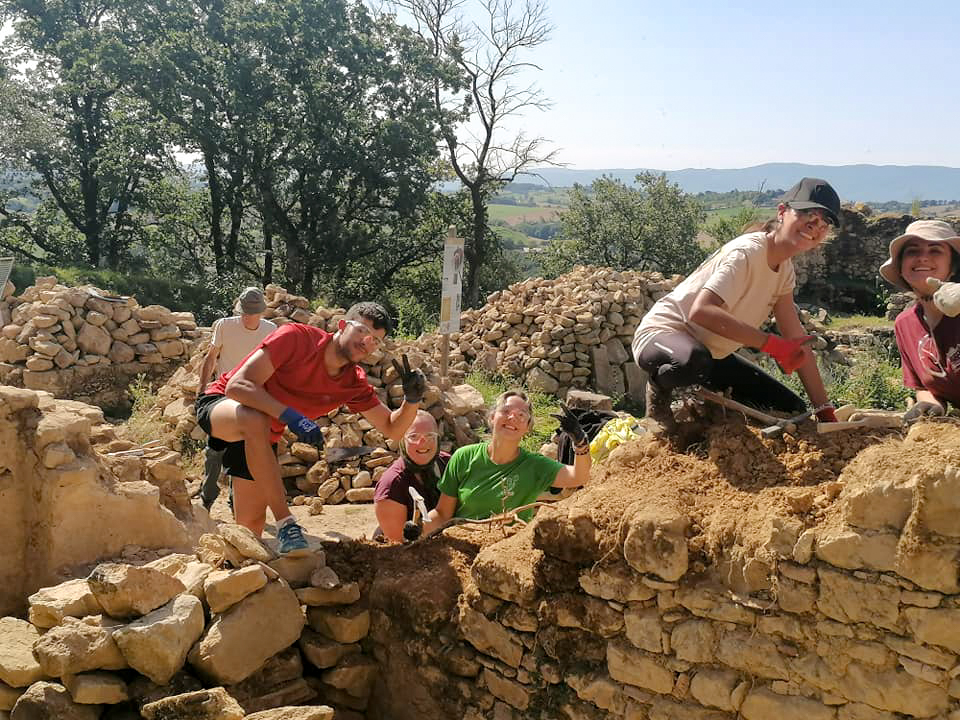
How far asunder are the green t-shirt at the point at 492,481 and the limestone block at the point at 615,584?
926mm

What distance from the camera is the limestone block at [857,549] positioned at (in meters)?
2.49

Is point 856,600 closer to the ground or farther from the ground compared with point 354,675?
farther from the ground

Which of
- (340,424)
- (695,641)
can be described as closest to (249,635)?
(695,641)

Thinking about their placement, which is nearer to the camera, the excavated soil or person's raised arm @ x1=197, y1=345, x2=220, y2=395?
the excavated soil

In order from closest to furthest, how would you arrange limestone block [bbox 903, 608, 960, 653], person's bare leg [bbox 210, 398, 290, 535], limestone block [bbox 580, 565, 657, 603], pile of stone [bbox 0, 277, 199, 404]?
limestone block [bbox 903, 608, 960, 653] < limestone block [bbox 580, 565, 657, 603] < person's bare leg [bbox 210, 398, 290, 535] < pile of stone [bbox 0, 277, 199, 404]

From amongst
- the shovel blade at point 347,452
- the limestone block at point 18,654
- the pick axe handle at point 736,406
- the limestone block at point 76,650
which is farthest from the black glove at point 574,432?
the shovel blade at point 347,452

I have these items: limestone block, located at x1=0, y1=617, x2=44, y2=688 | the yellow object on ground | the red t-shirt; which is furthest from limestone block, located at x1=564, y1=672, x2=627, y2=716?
the yellow object on ground

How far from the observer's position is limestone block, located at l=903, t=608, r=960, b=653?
2.37 m

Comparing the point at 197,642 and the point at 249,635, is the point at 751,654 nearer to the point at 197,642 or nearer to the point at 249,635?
the point at 249,635

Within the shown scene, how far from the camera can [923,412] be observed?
2984 mm

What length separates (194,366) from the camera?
962 centimetres

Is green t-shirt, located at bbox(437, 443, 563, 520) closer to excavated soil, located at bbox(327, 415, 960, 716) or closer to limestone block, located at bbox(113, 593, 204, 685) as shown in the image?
excavated soil, located at bbox(327, 415, 960, 716)

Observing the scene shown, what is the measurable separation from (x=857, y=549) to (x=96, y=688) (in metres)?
2.87

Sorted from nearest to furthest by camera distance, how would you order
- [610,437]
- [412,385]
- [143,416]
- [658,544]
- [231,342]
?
[658,544]
[412,385]
[610,437]
[231,342]
[143,416]
